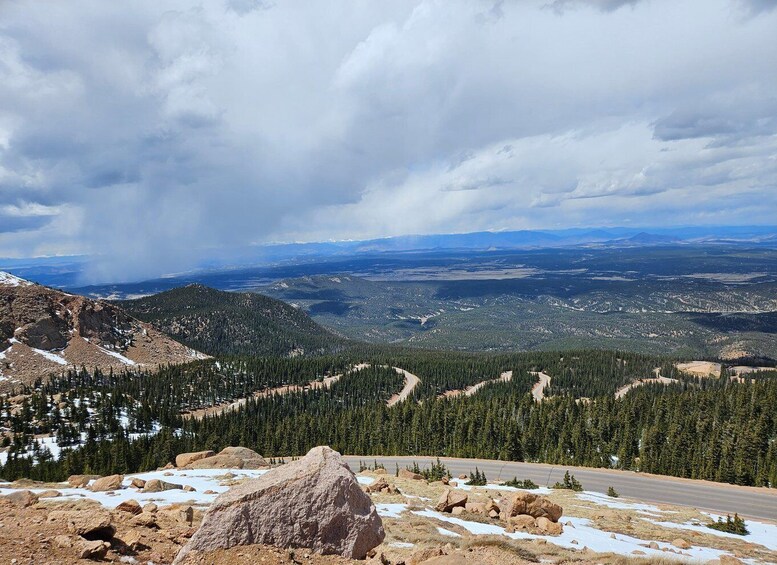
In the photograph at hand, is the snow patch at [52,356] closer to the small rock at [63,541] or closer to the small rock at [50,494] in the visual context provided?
the small rock at [50,494]

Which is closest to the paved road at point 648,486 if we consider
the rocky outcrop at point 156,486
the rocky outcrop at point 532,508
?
the rocky outcrop at point 532,508

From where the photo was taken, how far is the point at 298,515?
18297 millimetres

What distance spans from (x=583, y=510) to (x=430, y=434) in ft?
258

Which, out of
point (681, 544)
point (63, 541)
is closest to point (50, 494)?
point (63, 541)

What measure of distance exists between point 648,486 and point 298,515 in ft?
246

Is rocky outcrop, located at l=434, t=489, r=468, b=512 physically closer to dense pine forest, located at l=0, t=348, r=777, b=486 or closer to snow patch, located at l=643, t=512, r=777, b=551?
snow patch, located at l=643, t=512, r=777, b=551

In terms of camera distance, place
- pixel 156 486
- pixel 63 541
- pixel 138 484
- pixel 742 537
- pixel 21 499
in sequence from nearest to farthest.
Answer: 1. pixel 63 541
2. pixel 21 499
3. pixel 156 486
4. pixel 138 484
5. pixel 742 537

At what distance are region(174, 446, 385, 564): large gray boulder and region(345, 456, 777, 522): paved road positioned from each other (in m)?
62.7

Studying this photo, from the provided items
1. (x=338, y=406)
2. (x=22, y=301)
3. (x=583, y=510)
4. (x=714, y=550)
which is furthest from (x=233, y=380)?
(x=714, y=550)

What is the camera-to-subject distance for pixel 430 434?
118m

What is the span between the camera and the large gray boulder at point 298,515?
1731 cm

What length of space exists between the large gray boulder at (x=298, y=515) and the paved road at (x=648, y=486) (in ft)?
206

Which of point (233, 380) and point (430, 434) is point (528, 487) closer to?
point (430, 434)

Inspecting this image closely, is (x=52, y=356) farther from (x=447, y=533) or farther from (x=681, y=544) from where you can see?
(x=681, y=544)
